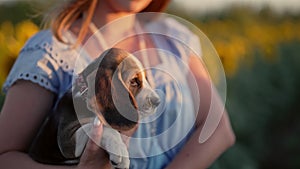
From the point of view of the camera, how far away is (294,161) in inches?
208

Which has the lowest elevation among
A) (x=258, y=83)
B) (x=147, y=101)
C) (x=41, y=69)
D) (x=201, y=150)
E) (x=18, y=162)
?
(x=258, y=83)

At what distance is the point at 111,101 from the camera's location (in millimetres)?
1614

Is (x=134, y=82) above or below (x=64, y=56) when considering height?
above

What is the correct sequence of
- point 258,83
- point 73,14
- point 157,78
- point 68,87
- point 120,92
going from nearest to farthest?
point 120,92, point 157,78, point 68,87, point 73,14, point 258,83

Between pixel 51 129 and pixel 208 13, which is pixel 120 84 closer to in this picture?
pixel 51 129

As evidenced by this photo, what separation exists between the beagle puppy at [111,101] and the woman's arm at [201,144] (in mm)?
272

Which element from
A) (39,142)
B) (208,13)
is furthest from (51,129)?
(208,13)

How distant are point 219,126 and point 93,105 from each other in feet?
1.61

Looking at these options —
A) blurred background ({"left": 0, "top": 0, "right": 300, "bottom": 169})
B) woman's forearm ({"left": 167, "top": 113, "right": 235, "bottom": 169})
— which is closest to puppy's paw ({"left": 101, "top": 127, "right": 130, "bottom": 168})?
woman's forearm ({"left": 167, "top": 113, "right": 235, "bottom": 169})

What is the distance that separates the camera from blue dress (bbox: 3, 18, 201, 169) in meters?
1.87


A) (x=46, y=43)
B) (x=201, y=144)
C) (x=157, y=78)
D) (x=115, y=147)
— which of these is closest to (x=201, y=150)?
(x=201, y=144)

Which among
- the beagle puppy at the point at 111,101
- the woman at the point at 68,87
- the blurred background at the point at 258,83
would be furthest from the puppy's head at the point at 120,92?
the blurred background at the point at 258,83

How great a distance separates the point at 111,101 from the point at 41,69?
0.48 meters

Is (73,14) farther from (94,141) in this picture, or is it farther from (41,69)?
(94,141)
